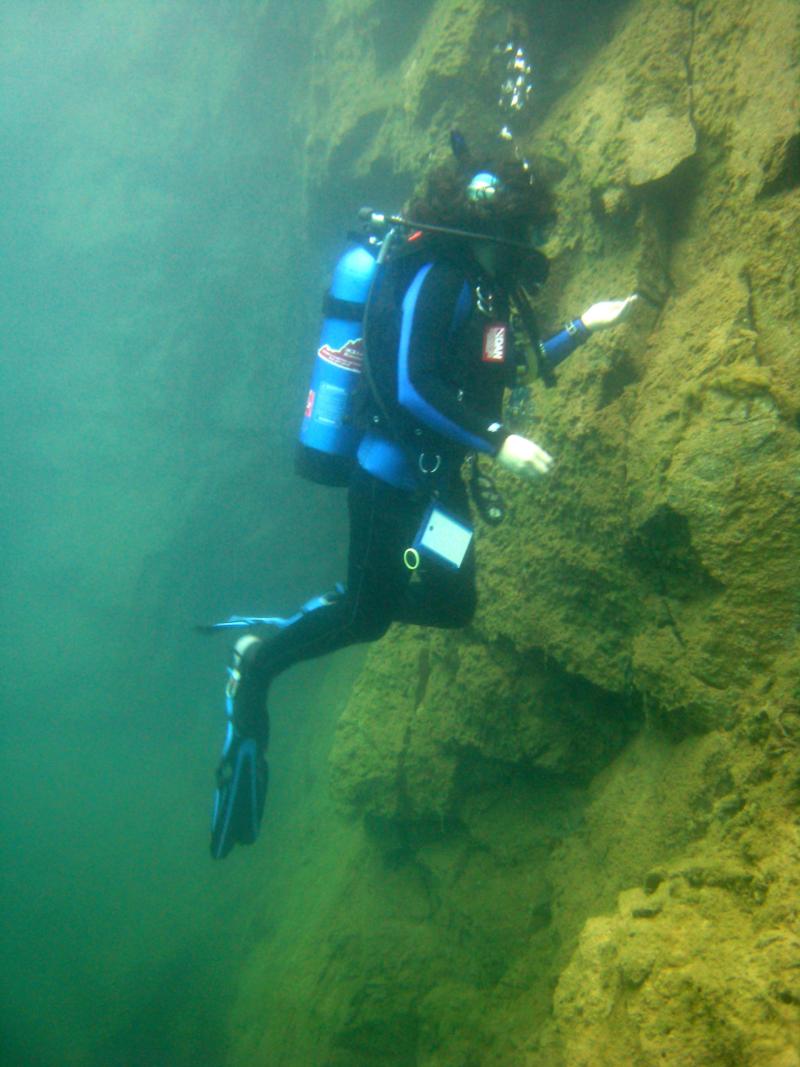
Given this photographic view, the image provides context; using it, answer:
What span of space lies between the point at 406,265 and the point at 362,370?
45 cm

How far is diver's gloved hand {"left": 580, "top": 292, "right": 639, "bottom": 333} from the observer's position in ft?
9.28

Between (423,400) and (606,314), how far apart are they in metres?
1.08

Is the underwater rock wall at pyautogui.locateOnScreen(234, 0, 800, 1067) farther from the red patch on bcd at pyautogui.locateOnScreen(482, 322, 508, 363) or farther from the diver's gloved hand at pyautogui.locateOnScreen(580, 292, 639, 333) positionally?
the red patch on bcd at pyautogui.locateOnScreen(482, 322, 508, 363)

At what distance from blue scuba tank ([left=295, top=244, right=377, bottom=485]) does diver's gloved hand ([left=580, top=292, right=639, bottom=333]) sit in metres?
1.02

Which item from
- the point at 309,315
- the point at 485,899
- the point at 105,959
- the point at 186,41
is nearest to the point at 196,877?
the point at 105,959

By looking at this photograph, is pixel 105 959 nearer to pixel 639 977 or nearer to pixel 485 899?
pixel 485 899

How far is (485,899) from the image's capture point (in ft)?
12.6

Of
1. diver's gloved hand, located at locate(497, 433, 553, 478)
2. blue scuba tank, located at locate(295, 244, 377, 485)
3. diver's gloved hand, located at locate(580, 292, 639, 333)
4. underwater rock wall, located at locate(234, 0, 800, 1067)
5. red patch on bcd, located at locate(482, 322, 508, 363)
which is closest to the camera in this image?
underwater rock wall, located at locate(234, 0, 800, 1067)

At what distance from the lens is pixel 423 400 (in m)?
2.39

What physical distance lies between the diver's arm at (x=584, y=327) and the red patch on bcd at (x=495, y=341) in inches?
17.0

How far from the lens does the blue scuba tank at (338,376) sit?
268cm

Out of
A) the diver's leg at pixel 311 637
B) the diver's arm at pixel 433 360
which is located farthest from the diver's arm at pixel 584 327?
the diver's leg at pixel 311 637

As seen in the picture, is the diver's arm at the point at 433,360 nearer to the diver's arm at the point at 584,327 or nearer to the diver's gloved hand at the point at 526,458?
the diver's gloved hand at the point at 526,458

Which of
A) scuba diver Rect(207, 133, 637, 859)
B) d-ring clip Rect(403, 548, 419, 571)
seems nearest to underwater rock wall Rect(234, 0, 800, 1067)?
scuba diver Rect(207, 133, 637, 859)
